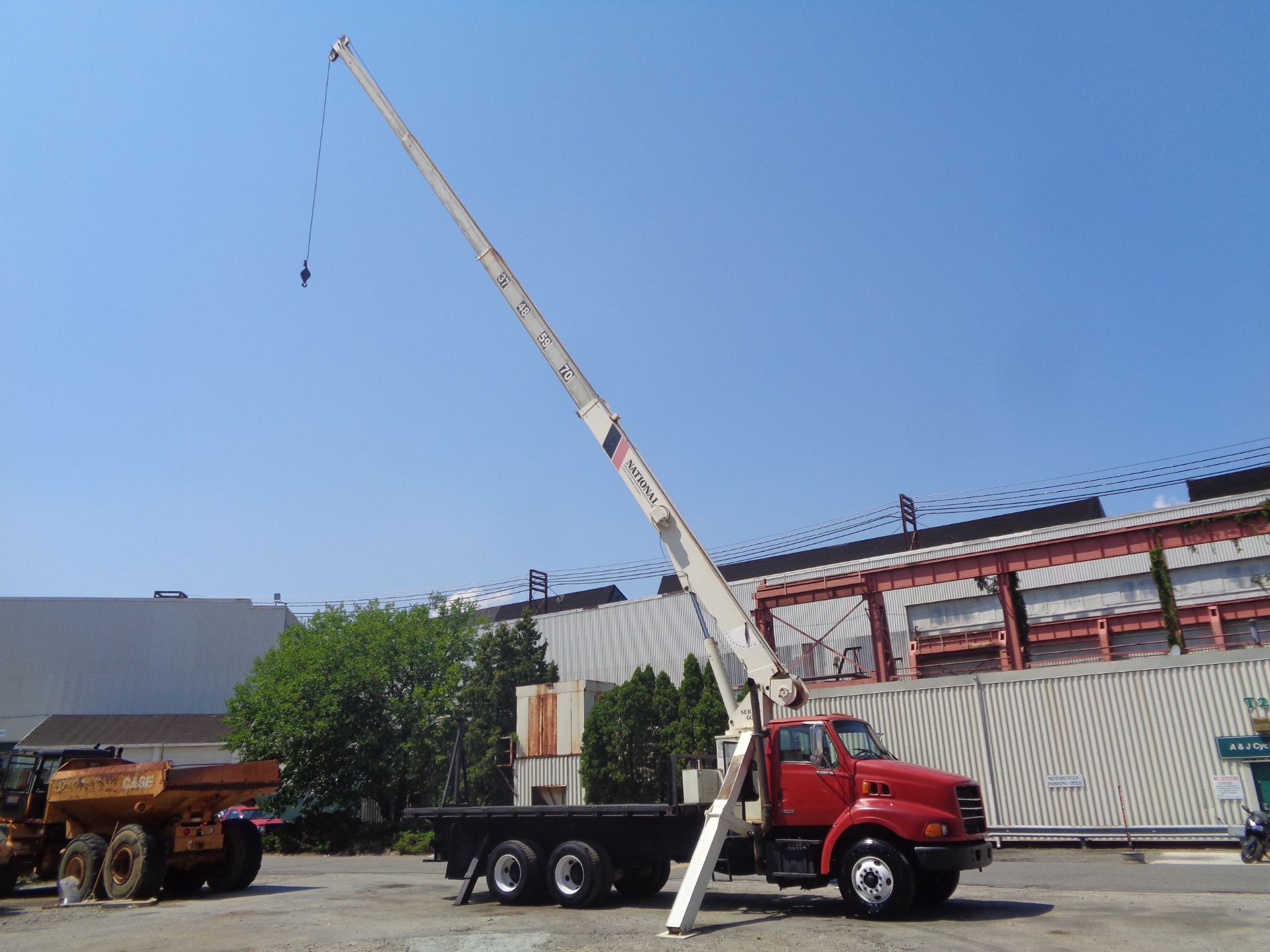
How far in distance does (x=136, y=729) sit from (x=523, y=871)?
46883 mm

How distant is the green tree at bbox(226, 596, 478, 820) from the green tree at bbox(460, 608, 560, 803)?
201 centimetres

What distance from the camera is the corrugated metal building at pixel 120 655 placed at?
52219 mm

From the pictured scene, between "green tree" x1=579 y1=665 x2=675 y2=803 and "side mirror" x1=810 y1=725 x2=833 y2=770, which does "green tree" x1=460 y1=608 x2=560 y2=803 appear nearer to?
"green tree" x1=579 y1=665 x2=675 y2=803

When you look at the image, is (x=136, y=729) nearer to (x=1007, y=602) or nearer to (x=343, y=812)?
(x=343, y=812)

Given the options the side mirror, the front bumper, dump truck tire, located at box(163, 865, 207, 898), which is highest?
the side mirror

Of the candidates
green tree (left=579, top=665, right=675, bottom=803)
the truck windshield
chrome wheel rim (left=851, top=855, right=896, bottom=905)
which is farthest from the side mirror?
green tree (left=579, top=665, right=675, bottom=803)

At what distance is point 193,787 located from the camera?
615 inches

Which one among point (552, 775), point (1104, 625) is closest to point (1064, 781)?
point (1104, 625)

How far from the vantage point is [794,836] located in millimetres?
12367

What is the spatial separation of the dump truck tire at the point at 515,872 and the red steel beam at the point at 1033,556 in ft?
53.3

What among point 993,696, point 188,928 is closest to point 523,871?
point 188,928

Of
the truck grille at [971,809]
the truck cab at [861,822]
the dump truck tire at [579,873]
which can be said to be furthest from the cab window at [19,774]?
the truck grille at [971,809]

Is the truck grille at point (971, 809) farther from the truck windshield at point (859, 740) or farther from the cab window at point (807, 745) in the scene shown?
the cab window at point (807, 745)

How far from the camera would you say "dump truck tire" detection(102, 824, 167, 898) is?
14.9 meters
